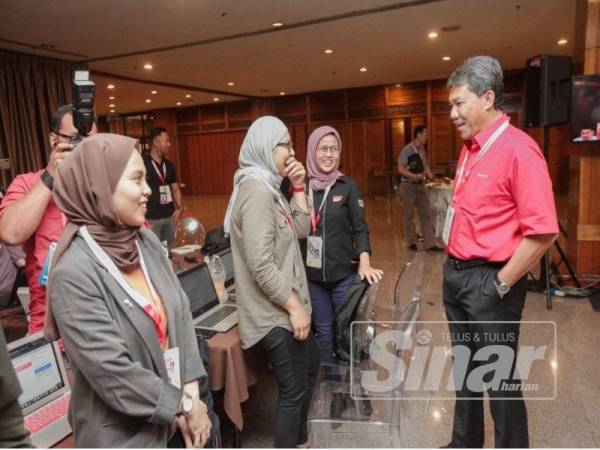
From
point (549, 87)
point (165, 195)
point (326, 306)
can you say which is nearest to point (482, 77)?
point (326, 306)

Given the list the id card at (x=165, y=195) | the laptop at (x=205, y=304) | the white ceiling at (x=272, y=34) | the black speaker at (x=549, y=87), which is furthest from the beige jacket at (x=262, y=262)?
the white ceiling at (x=272, y=34)

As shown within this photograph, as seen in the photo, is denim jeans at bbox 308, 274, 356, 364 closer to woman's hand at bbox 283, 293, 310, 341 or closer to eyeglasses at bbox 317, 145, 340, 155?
woman's hand at bbox 283, 293, 310, 341

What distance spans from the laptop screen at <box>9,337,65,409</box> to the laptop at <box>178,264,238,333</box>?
69cm

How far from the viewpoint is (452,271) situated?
1878 mm

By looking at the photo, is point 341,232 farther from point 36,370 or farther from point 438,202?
point 438,202

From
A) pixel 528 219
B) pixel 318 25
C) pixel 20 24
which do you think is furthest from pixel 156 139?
pixel 528 219

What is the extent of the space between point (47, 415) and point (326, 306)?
55.4 inches

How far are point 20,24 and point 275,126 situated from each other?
5.36m

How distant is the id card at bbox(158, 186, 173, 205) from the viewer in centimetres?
501

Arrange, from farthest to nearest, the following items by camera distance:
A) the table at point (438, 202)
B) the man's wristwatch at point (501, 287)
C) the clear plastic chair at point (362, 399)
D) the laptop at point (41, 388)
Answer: the table at point (438, 202), the clear plastic chair at point (362, 399), the man's wristwatch at point (501, 287), the laptop at point (41, 388)

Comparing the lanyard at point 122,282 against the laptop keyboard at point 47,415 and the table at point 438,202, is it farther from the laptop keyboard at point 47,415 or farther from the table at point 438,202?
the table at point 438,202

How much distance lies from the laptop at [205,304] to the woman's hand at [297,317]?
0.38 meters

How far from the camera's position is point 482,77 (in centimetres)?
172

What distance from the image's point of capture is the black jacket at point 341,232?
2377mm
